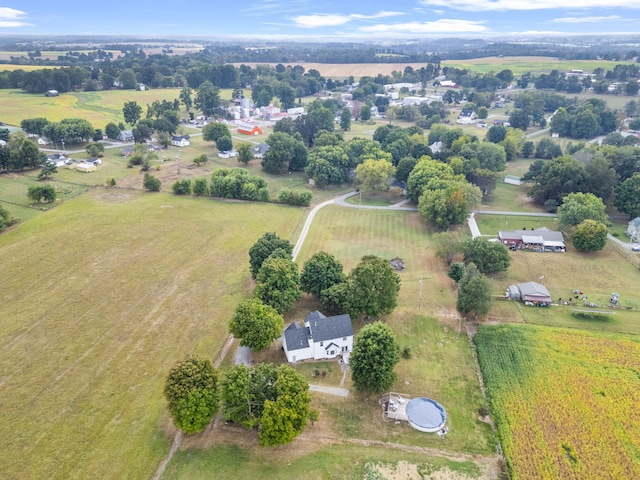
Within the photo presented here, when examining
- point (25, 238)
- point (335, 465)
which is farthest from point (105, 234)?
point (335, 465)

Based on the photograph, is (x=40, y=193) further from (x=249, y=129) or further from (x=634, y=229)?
(x=634, y=229)

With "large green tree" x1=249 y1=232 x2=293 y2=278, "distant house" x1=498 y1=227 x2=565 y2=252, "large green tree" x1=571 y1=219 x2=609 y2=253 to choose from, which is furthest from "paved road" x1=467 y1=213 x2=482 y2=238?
"large green tree" x1=249 y1=232 x2=293 y2=278

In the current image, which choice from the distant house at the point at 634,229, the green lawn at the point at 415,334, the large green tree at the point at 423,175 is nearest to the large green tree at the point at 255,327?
the green lawn at the point at 415,334

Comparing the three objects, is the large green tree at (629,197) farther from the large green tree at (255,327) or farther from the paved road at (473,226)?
the large green tree at (255,327)

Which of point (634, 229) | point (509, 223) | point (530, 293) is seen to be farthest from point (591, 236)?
point (530, 293)

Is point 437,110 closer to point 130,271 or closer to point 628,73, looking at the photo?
point 628,73

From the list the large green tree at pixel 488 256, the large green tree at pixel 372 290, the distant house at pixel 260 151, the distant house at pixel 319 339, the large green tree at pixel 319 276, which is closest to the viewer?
the distant house at pixel 319 339

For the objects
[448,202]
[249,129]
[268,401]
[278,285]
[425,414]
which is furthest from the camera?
[249,129]
